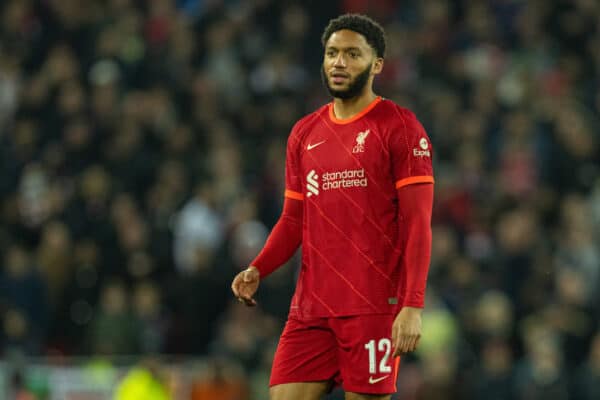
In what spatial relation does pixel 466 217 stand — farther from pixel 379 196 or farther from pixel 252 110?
pixel 379 196

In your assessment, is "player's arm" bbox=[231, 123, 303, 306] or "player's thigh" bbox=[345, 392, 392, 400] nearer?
"player's thigh" bbox=[345, 392, 392, 400]

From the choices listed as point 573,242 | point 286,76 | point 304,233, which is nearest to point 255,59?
point 286,76

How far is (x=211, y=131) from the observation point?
584 inches

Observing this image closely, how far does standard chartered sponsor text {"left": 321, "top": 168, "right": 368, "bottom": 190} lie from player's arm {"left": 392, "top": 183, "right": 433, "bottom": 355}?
0.20 meters

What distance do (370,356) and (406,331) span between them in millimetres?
371

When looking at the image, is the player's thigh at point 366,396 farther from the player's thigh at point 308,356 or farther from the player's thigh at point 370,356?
the player's thigh at point 308,356

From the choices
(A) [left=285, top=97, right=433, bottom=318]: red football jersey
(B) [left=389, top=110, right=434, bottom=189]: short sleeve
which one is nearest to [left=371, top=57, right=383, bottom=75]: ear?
(A) [left=285, top=97, right=433, bottom=318]: red football jersey

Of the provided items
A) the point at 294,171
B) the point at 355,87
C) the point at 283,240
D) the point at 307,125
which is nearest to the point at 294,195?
the point at 294,171

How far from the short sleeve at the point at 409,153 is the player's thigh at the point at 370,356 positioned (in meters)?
0.64

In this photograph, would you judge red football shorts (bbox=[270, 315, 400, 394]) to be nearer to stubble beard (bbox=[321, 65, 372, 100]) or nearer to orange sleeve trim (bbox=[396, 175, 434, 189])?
orange sleeve trim (bbox=[396, 175, 434, 189])

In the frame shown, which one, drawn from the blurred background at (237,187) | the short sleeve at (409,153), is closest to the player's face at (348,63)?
the short sleeve at (409,153)

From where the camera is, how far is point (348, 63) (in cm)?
620

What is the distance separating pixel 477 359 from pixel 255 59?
523 centimetres

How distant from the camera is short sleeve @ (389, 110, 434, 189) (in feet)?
20.0
